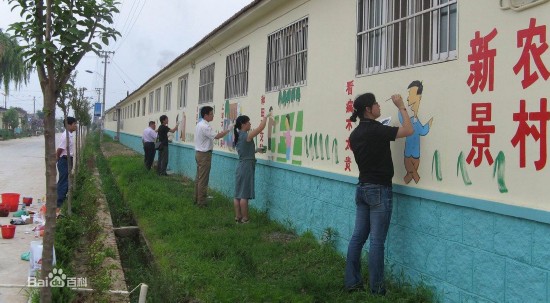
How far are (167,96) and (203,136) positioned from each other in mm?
8830

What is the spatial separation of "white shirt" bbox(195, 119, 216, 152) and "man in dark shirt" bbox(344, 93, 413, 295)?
176 inches

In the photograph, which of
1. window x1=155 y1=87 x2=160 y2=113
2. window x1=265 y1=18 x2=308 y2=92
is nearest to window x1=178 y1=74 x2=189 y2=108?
window x1=155 y1=87 x2=160 y2=113

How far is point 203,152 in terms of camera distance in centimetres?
798

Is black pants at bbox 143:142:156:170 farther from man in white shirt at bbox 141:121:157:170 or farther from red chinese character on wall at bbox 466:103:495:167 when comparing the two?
red chinese character on wall at bbox 466:103:495:167

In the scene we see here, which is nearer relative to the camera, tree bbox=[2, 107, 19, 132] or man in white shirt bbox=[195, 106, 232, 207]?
man in white shirt bbox=[195, 106, 232, 207]

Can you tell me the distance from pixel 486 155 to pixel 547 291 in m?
0.89

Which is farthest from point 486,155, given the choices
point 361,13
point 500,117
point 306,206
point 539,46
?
point 306,206

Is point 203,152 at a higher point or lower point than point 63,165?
higher

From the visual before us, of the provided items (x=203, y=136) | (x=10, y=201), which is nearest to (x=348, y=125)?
(x=203, y=136)

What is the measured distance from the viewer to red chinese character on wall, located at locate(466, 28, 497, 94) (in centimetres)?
304

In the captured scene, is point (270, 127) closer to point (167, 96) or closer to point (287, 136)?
point (287, 136)

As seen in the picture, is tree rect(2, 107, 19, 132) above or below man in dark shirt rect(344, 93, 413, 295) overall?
above

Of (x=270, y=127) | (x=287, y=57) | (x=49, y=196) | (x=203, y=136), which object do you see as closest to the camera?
(x=49, y=196)

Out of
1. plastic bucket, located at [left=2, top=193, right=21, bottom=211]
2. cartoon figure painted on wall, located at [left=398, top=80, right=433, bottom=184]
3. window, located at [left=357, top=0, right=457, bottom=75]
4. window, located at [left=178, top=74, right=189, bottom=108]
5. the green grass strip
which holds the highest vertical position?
window, located at [left=178, top=74, right=189, bottom=108]
